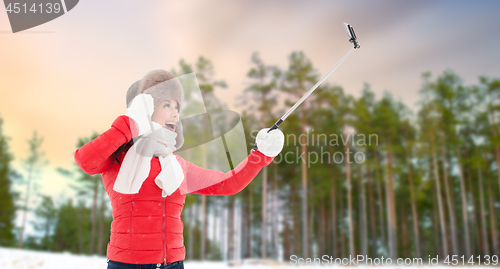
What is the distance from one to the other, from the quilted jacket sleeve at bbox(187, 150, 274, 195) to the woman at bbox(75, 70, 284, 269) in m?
0.02

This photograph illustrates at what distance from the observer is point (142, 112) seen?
4.12ft

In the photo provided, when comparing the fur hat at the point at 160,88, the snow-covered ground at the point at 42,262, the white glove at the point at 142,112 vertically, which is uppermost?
the fur hat at the point at 160,88

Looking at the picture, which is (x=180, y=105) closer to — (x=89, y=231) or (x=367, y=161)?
(x=367, y=161)

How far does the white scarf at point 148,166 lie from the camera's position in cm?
126

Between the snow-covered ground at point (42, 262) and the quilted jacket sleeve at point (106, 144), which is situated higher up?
the quilted jacket sleeve at point (106, 144)

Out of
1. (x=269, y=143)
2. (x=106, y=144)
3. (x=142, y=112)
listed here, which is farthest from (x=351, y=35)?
(x=106, y=144)

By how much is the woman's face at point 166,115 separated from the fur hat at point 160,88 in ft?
0.06

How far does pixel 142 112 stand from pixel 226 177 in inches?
19.7

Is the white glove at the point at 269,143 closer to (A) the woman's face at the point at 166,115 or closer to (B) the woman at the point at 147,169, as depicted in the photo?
(B) the woman at the point at 147,169

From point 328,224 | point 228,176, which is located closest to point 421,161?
point 328,224

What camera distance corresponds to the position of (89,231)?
89.5ft

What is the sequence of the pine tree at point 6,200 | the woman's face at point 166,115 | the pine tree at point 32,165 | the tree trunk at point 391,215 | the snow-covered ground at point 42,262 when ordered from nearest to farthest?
the woman's face at point 166,115, the snow-covered ground at point 42,262, the tree trunk at point 391,215, the pine tree at point 6,200, the pine tree at point 32,165

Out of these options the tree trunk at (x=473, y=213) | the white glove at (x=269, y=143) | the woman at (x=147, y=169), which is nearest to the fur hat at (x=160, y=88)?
the woman at (x=147, y=169)

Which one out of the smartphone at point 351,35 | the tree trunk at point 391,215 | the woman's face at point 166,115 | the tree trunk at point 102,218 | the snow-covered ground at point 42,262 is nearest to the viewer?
the woman's face at point 166,115
